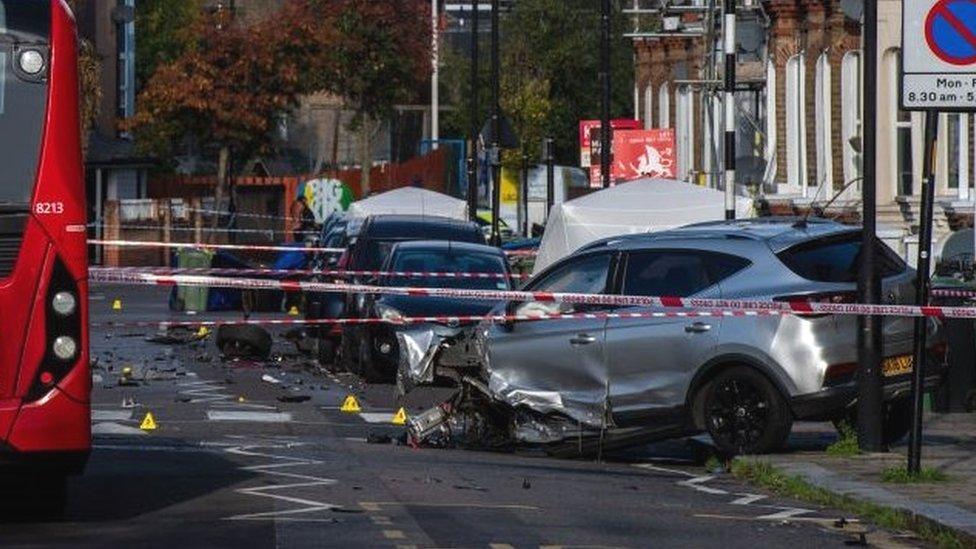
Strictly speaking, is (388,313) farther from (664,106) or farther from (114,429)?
(664,106)

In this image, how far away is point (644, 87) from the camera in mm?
56062

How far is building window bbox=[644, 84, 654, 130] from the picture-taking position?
180ft

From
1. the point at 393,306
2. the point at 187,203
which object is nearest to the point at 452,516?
the point at 393,306

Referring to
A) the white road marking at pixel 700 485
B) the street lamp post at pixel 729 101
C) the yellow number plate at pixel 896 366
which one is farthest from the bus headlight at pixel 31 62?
the street lamp post at pixel 729 101

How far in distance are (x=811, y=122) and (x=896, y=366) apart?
2032 centimetres

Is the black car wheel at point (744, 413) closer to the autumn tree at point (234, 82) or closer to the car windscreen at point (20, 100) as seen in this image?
the car windscreen at point (20, 100)

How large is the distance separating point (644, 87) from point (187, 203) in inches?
617

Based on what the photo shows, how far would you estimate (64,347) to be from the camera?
12.0 m

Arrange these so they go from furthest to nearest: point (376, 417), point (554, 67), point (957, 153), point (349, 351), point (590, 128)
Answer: point (554, 67)
point (590, 128)
point (957, 153)
point (349, 351)
point (376, 417)

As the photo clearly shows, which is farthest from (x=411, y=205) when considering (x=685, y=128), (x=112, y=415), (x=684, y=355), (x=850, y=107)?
(x=684, y=355)

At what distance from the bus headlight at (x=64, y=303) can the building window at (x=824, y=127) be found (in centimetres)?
2399

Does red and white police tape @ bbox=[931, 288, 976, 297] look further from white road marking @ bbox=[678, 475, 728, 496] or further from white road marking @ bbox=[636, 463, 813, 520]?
white road marking @ bbox=[678, 475, 728, 496]

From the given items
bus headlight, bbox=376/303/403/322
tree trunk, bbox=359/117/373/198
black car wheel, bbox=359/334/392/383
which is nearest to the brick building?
bus headlight, bbox=376/303/403/322

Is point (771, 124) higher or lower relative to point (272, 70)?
lower
